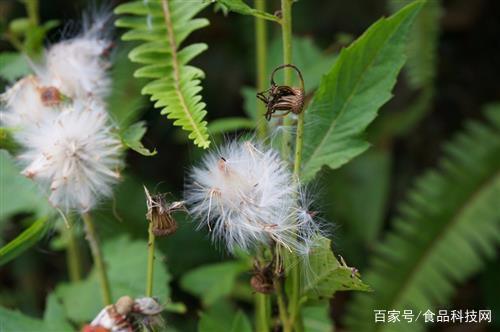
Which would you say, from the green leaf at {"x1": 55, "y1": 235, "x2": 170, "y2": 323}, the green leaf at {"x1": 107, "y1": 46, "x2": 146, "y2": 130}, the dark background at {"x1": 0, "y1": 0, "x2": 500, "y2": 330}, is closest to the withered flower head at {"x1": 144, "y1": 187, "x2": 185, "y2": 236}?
the green leaf at {"x1": 55, "y1": 235, "x2": 170, "y2": 323}

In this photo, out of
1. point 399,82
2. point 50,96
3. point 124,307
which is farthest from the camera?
point 399,82

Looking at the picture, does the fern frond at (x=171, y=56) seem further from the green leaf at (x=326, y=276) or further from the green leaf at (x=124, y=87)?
the green leaf at (x=124, y=87)

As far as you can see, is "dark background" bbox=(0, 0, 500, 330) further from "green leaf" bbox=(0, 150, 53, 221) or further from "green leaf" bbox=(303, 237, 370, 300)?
"green leaf" bbox=(303, 237, 370, 300)

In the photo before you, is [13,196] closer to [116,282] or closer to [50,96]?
[116,282]

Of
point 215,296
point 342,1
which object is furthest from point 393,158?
point 215,296

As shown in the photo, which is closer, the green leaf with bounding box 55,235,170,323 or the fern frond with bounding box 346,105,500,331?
the green leaf with bounding box 55,235,170,323

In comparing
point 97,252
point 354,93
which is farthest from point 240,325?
point 354,93
